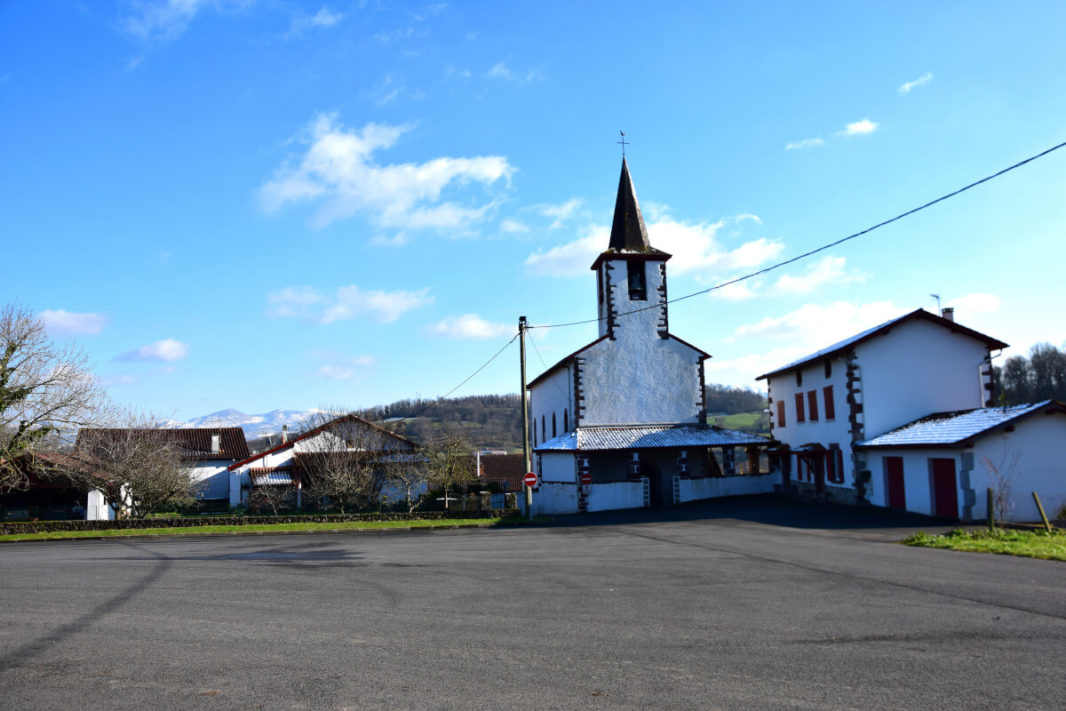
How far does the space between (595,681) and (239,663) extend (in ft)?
11.0

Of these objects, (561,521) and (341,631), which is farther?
(561,521)

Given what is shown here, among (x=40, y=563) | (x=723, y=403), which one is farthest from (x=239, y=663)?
(x=723, y=403)

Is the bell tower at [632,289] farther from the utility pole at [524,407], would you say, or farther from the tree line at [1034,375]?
the tree line at [1034,375]

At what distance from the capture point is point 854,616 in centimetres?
871

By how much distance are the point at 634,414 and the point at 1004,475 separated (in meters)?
17.5

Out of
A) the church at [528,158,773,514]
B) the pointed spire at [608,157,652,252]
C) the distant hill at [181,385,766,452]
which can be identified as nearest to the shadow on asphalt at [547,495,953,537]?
Result: the church at [528,158,773,514]

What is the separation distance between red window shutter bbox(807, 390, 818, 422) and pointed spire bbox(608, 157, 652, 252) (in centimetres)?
1145

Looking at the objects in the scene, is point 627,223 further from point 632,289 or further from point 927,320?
point 927,320

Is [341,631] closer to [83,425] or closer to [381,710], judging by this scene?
[381,710]

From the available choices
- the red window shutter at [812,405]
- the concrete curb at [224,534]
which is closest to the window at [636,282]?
the red window shutter at [812,405]

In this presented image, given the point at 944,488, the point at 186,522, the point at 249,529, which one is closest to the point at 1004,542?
the point at 944,488

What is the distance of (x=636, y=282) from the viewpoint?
126 ft

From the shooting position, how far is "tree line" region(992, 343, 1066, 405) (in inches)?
2943

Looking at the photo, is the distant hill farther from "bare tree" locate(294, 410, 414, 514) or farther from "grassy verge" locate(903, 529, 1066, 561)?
"grassy verge" locate(903, 529, 1066, 561)
